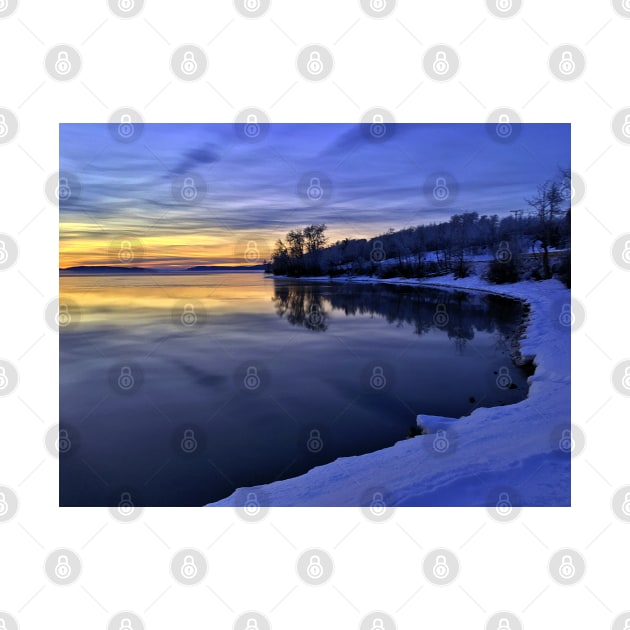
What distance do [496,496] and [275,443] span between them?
2516mm

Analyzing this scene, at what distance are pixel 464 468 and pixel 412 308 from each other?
13532 millimetres

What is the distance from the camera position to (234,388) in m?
7.20

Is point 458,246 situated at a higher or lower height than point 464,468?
higher

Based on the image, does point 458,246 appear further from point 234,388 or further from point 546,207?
point 234,388

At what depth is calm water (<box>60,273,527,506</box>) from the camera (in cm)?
495

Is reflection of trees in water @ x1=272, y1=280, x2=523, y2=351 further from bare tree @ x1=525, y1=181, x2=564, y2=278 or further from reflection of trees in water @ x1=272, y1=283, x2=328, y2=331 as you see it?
bare tree @ x1=525, y1=181, x2=564, y2=278

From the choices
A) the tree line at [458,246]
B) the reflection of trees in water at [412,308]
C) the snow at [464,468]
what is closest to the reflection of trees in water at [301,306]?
the reflection of trees in water at [412,308]

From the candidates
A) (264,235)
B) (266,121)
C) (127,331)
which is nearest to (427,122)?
(266,121)

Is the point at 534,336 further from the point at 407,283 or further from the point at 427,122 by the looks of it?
the point at 407,283

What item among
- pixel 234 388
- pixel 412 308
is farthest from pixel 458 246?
pixel 234 388

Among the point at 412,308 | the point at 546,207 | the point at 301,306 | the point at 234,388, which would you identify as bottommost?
the point at 234,388

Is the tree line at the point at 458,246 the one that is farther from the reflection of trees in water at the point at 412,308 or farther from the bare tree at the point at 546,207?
the reflection of trees in water at the point at 412,308

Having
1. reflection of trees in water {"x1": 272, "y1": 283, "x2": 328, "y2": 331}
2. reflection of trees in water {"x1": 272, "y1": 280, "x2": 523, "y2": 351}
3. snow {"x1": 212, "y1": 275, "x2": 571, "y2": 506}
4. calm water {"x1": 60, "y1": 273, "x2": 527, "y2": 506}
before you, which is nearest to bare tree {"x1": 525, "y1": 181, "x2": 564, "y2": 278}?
reflection of trees in water {"x1": 272, "y1": 280, "x2": 523, "y2": 351}

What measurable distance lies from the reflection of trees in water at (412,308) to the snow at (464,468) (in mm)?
4994
